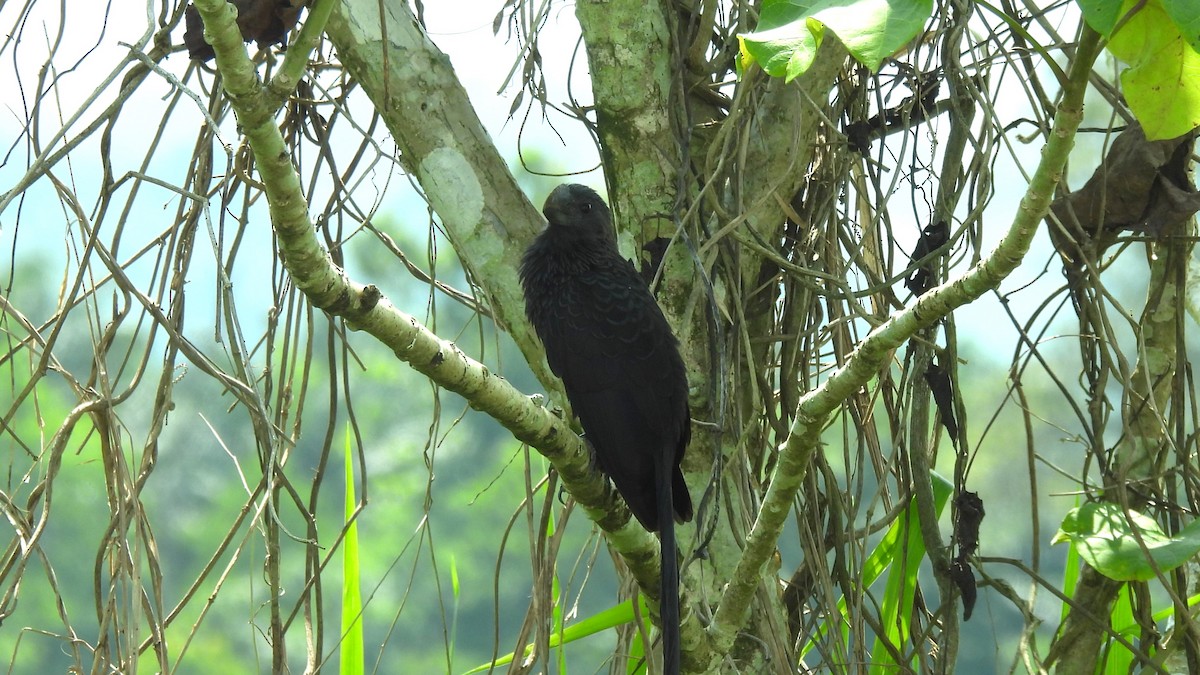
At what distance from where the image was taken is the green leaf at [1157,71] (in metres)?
0.85

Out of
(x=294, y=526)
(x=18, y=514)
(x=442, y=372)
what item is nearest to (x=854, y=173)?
(x=442, y=372)

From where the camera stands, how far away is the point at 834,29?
0.69 metres

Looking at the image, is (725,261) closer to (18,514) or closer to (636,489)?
(636,489)

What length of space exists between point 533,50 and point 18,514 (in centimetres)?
135

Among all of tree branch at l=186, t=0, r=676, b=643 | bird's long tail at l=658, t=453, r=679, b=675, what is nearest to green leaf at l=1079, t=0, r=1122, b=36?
tree branch at l=186, t=0, r=676, b=643

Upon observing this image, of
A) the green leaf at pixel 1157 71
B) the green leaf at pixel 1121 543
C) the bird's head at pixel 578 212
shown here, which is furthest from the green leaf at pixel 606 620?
the green leaf at pixel 1157 71

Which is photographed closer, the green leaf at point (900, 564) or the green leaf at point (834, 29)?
the green leaf at point (834, 29)

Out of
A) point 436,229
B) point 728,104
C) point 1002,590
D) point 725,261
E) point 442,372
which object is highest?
point 728,104

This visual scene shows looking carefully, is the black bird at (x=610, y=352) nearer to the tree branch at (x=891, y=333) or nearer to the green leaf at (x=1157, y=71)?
the tree branch at (x=891, y=333)

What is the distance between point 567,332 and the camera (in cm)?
251

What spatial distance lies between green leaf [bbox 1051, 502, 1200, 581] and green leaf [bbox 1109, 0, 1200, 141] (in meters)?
1.01

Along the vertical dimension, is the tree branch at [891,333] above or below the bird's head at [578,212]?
below

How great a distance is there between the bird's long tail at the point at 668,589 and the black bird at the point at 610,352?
22 millimetres

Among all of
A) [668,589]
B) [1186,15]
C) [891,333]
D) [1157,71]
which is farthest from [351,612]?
[1186,15]
